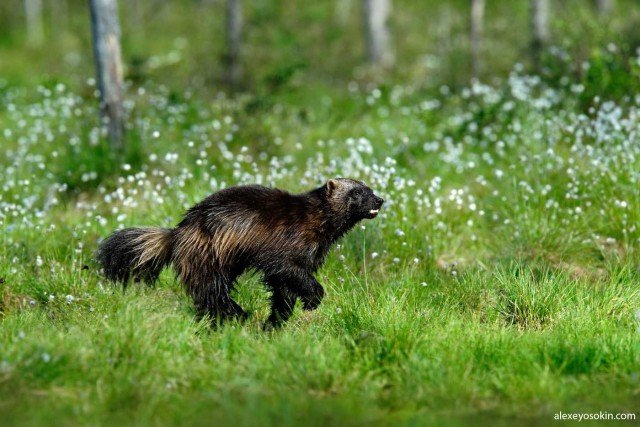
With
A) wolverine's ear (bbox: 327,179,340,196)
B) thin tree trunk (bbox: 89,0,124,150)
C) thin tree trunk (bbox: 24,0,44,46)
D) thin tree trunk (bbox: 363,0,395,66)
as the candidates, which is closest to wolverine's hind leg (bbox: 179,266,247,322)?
wolverine's ear (bbox: 327,179,340,196)

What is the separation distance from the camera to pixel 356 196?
6.34m

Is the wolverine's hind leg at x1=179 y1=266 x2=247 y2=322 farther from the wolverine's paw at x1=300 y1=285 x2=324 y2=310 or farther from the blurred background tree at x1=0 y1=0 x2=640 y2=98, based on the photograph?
the blurred background tree at x1=0 y1=0 x2=640 y2=98

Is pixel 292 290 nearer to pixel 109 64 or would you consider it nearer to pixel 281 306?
pixel 281 306

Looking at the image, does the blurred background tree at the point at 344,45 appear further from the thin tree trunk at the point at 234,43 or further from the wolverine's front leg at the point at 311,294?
the wolverine's front leg at the point at 311,294

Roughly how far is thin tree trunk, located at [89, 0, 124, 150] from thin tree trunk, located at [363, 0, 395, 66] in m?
8.28

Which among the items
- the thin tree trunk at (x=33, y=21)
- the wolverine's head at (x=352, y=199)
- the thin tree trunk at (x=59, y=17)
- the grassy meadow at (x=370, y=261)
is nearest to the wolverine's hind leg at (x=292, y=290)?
the grassy meadow at (x=370, y=261)

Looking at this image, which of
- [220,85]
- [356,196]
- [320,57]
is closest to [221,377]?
[356,196]

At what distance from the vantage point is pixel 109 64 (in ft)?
31.1

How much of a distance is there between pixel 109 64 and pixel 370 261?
14.3 ft

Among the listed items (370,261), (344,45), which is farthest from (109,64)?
A: (344,45)

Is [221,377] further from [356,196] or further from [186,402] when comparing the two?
[356,196]

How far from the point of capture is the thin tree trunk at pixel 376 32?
1683 centimetres

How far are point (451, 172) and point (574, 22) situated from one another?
414 centimetres

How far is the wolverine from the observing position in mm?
5848
